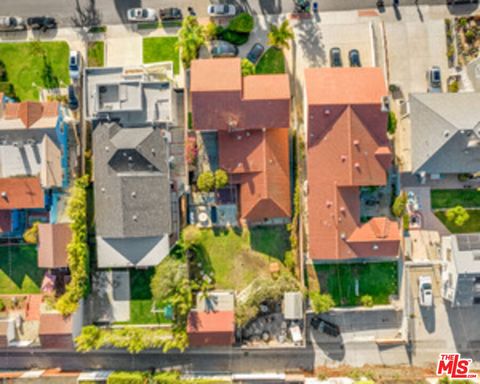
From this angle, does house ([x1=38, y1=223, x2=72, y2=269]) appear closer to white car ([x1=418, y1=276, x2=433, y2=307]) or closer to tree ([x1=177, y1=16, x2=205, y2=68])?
tree ([x1=177, y1=16, x2=205, y2=68])

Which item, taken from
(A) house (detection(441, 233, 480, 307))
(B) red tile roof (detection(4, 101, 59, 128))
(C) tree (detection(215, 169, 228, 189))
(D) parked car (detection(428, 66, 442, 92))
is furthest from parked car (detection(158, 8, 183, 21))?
(A) house (detection(441, 233, 480, 307))

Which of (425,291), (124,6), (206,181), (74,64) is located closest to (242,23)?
(124,6)

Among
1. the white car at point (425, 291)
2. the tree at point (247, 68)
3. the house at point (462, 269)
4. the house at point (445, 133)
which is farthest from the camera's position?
the white car at point (425, 291)

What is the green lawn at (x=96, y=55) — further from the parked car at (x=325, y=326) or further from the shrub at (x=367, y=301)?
the shrub at (x=367, y=301)

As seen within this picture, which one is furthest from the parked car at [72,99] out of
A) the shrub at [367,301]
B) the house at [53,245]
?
the shrub at [367,301]

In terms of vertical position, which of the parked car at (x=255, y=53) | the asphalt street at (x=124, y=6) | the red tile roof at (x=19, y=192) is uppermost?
the asphalt street at (x=124, y=6)
